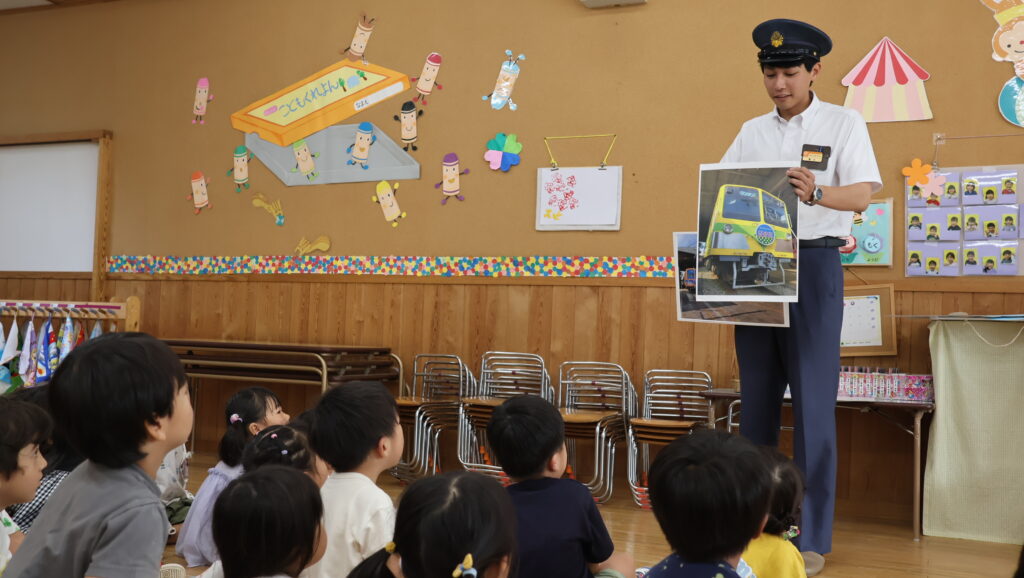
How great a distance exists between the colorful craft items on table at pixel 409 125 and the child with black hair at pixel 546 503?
169 inches

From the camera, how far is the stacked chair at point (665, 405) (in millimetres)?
5223

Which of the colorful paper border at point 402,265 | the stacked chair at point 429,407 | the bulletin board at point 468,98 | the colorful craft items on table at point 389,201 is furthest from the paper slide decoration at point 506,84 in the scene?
the stacked chair at point 429,407

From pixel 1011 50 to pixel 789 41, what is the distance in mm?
2738

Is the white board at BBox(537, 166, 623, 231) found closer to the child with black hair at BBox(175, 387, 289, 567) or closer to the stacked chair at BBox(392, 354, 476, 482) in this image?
the stacked chair at BBox(392, 354, 476, 482)

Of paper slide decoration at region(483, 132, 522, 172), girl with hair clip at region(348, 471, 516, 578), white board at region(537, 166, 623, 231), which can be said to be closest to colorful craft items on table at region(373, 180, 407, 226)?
paper slide decoration at region(483, 132, 522, 172)

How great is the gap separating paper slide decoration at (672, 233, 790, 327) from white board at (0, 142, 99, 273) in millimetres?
5949

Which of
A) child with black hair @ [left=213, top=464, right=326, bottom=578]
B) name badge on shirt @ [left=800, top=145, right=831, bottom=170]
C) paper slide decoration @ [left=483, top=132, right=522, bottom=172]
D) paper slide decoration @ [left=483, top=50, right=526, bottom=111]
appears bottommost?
child with black hair @ [left=213, top=464, right=326, bottom=578]

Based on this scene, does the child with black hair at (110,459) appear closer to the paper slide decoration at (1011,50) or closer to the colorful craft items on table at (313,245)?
the paper slide decoration at (1011,50)

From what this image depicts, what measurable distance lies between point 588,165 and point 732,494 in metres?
4.40

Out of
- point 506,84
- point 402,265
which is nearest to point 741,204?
point 506,84

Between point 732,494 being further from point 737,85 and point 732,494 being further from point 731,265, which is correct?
point 737,85

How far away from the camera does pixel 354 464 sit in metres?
2.26

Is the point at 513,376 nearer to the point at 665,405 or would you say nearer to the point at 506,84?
the point at 665,405

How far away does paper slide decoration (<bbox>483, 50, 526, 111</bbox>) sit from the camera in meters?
6.04
